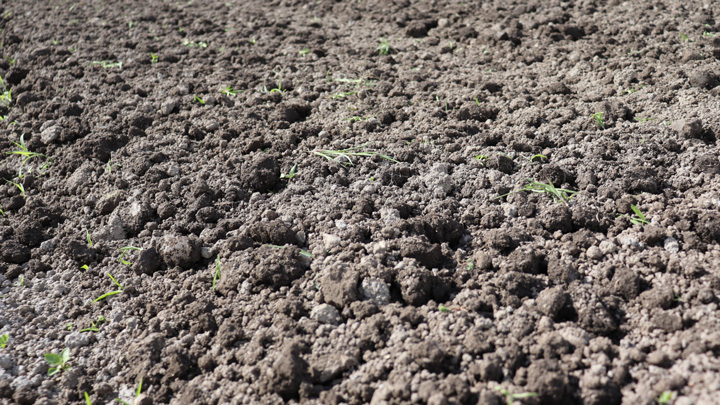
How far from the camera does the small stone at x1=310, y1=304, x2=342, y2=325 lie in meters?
2.11

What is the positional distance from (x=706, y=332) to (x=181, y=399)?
183 centimetres

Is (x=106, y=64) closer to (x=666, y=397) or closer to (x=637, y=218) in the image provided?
(x=637, y=218)

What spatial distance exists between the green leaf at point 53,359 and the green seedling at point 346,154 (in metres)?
1.53

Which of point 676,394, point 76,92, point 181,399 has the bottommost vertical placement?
point 181,399

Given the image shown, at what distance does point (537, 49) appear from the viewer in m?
3.94

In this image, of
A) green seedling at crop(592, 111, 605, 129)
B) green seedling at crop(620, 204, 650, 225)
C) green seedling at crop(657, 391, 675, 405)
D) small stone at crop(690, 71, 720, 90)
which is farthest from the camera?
small stone at crop(690, 71, 720, 90)

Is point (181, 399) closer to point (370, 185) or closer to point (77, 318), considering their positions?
point (77, 318)

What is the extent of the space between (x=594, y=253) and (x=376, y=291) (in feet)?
2.97

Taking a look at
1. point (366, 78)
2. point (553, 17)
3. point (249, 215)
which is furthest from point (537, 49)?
point (249, 215)

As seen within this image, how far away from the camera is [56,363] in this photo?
7.18 ft

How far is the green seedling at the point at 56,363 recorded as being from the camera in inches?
85.6

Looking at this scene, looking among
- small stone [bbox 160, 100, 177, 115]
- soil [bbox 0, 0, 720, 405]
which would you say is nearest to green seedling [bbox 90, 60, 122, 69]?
soil [bbox 0, 0, 720, 405]

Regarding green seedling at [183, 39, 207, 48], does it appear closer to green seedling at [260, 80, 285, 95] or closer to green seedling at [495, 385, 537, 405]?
green seedling at [260, 80, 285, 95]

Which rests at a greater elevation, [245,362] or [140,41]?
[140,41]
